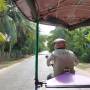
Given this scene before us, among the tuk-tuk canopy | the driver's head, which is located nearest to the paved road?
the tuk-tuk canopy

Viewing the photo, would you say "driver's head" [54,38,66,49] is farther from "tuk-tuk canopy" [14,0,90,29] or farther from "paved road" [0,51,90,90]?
"paved road" [0,51,90,90]

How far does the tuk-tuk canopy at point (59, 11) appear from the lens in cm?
502

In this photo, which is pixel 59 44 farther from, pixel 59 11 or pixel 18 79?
pixel 18 79

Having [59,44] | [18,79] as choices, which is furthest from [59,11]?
[18,79]

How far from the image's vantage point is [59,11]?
5.92 m

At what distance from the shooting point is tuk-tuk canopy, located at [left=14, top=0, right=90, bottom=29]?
16.5 ft

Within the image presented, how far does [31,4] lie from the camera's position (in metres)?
4.51

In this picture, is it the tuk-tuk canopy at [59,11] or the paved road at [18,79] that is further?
the paved road at [18,79]

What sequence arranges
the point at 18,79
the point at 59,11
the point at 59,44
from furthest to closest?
the point at 18,79 < the point at 59,11 < the point at 59,44

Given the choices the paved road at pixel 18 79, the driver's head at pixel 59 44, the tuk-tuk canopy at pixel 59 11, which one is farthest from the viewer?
the paved road at pixel 18 79

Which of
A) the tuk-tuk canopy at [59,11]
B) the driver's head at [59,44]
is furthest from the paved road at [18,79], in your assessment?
the driver's head at [59,44]

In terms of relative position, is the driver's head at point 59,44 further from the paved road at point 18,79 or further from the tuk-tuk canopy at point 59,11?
the paved road at point 18,79

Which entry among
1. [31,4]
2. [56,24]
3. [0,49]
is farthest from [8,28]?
[31,4]

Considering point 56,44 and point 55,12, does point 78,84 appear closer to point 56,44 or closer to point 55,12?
point 56,44
